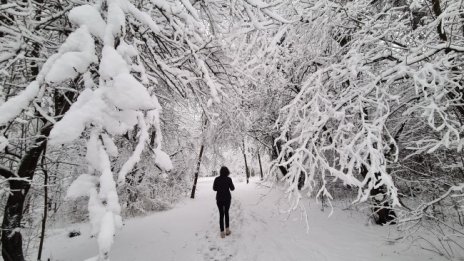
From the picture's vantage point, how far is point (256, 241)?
6758mm

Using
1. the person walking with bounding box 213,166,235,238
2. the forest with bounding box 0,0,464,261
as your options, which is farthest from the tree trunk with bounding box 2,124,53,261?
the person walking with bounding box 213,166,235,238

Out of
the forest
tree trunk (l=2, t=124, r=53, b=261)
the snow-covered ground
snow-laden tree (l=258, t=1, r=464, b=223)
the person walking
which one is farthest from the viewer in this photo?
the person walking

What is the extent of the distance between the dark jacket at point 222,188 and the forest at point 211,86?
2149 mm

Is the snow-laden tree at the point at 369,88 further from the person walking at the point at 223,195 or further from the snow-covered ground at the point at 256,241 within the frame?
the person walking at the point at 223,195

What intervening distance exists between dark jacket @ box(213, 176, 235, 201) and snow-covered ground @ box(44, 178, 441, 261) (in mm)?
1035

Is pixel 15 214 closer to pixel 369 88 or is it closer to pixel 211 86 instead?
pixel 211 86

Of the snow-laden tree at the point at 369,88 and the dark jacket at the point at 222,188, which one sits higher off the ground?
the snow-laden tree at the point at 369,88

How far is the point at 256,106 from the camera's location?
9.81 meters

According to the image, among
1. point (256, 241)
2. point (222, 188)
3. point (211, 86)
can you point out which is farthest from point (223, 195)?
point (211, 86)

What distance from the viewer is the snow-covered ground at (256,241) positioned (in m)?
5.47

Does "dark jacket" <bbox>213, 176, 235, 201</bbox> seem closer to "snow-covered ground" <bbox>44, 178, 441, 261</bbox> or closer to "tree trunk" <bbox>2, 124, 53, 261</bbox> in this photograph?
"snow-covered ground" <bbox>44, 178, 441, 261</bbox>

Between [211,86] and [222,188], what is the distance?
222 inches

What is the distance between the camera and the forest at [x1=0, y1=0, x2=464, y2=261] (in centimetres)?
135

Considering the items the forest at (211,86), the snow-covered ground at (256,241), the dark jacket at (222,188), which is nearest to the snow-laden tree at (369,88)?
the forest at (211,86)
